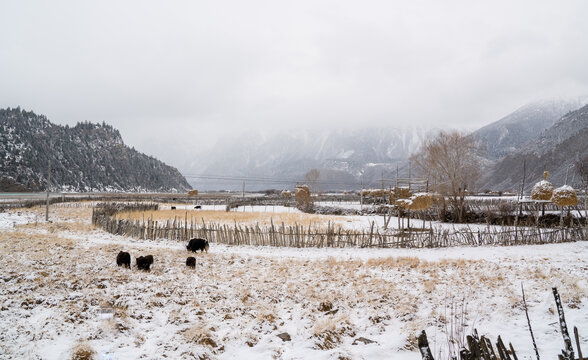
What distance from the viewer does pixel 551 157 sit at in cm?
9756

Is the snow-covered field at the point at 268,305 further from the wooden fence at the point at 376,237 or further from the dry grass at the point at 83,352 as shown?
the wooden fence at the point at 376,237

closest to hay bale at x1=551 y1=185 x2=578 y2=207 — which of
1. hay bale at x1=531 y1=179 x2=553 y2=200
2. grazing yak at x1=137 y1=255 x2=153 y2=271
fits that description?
hay bale at x1=531 y1=179 x2=553 y2=200

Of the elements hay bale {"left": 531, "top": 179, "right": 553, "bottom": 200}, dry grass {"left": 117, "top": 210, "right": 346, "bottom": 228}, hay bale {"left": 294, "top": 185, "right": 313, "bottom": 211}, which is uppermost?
hay bale {"left": 531, "top": 179, "right": 553, "bottom": 200}

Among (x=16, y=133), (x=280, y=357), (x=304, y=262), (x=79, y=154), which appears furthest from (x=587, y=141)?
(x=16, y=133)

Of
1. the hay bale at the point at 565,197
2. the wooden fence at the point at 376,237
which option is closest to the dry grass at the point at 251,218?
the wooden fence at the point at 376,237

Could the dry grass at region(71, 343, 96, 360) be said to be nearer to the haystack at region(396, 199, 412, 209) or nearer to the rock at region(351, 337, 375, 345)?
the rock at region(351, 337, 375, 345)

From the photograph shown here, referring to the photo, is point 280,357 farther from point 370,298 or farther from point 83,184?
point 83,184

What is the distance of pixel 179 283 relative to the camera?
32.4 ft

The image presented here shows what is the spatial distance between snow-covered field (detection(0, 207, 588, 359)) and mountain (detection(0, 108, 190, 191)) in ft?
345

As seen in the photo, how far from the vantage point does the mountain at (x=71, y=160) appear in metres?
98.2

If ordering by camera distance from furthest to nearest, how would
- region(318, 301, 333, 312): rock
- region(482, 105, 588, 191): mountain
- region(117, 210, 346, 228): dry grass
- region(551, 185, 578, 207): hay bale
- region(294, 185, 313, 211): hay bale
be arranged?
region(482, 105, 588, 191): mountain → region(294, 185, 313, 211): hay bale → region(117, 210, 346, 228): dry grass → region(551, 185, 578, 207): hay bale → region(318, 301, 333, 312): rock

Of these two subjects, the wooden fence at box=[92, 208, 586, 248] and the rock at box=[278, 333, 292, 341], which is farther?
the wooden fence at box=[92, 208, 586, 248]

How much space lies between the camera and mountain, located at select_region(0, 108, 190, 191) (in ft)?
322

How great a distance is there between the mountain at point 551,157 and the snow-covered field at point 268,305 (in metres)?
77.6
